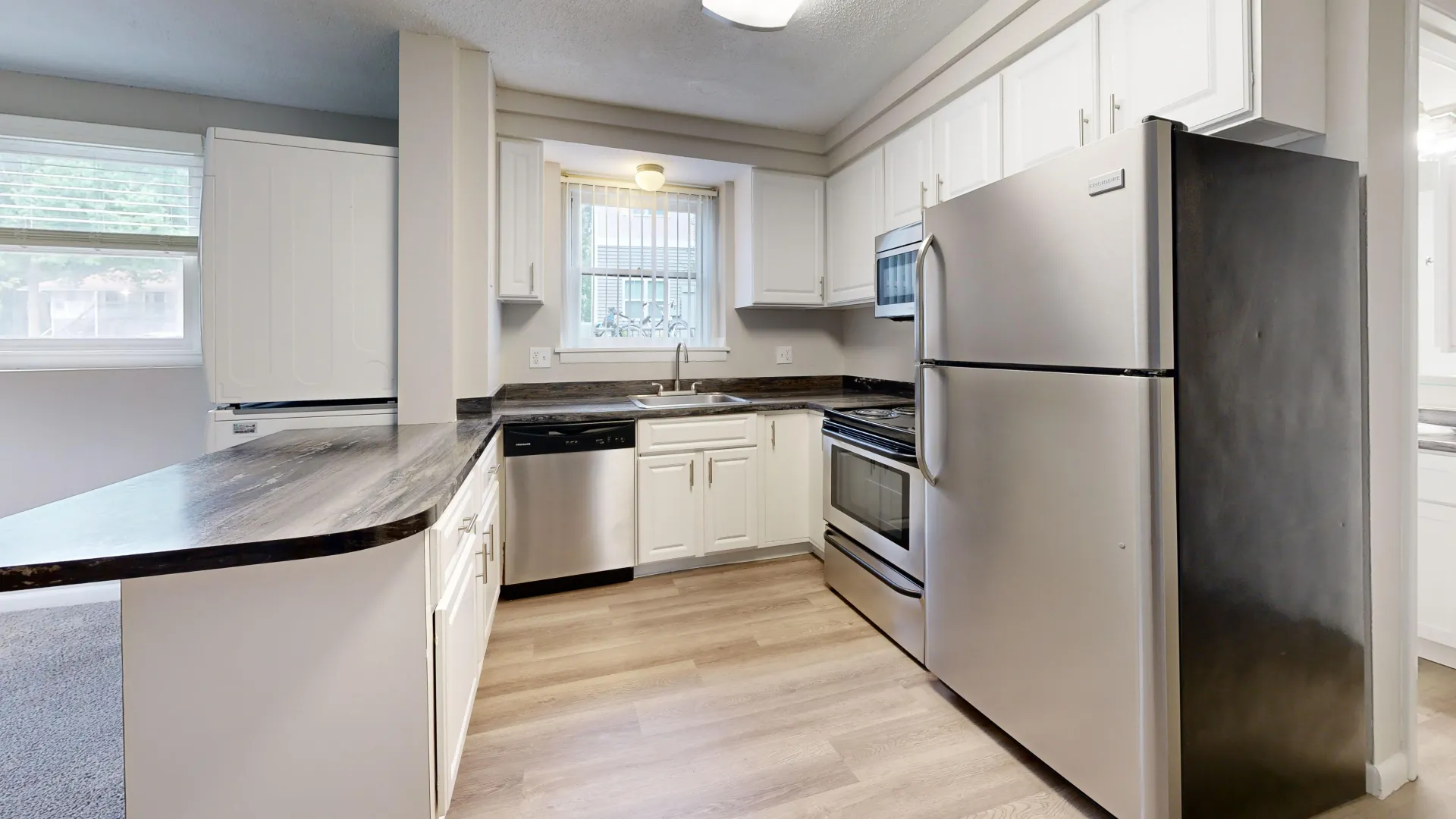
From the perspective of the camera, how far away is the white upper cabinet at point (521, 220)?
9.23 ft

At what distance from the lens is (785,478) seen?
314 centimetres

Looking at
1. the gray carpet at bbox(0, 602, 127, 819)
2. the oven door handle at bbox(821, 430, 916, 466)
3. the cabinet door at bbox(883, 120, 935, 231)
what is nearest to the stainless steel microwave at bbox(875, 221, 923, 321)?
the cabinet door at bbox(883, 120, 935, 231)

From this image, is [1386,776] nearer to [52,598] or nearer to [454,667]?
[454,667]

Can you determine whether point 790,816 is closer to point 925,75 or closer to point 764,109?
point 925,75

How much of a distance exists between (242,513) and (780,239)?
2.91 meters

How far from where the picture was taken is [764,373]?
3758 mm

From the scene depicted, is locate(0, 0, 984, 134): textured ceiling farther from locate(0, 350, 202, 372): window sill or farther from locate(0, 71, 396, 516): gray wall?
locate(0, 350, 202, 372): window sill

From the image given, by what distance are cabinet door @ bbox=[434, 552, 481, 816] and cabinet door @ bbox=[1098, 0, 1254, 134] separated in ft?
7.53

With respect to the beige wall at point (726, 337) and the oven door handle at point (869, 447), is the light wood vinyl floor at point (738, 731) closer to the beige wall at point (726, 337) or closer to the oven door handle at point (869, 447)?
the oven door handle at point (869, 447)

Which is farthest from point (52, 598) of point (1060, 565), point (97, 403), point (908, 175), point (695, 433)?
point (908, 175)

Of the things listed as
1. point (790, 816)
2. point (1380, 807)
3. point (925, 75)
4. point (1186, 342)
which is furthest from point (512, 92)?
point (1380, 807)

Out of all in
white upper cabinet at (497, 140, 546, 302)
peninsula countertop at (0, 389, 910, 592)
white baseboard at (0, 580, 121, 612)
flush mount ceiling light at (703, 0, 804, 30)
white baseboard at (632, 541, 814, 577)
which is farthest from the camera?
A: white baseboard at (632, 541, 814, 577)

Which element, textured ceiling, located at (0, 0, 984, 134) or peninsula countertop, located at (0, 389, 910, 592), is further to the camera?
textured ceiling, located at (0, 0, 984, 134)

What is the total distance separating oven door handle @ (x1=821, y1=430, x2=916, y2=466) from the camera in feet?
6.88
